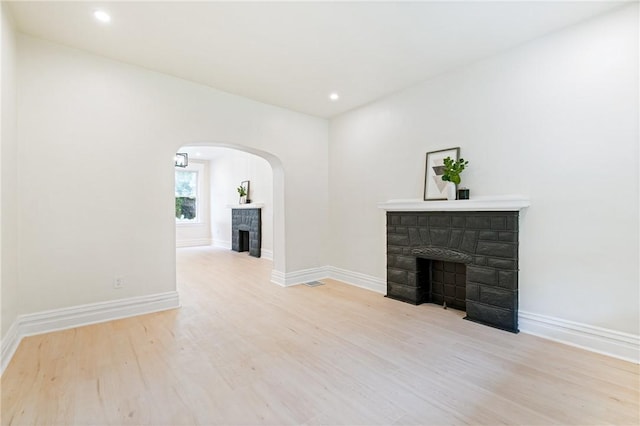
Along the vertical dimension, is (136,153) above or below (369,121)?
below

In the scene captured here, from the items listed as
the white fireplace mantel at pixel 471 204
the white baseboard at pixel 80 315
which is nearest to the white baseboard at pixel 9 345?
the white baseboard at pixel 80 315

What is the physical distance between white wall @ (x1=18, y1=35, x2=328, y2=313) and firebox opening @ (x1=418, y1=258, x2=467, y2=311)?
10.2ft

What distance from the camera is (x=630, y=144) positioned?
92.4 inches

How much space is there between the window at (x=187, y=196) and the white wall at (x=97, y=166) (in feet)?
21.5

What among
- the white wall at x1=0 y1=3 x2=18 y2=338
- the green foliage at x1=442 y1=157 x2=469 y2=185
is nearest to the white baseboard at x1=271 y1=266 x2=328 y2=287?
the green foliage at x1=442 y1=157 x2=469 y2=185

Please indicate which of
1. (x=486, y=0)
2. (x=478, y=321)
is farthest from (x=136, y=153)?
(x=478, y=321)

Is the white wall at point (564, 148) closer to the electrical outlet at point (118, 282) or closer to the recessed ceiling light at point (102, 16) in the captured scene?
the recessed ceiling light at point (102, 16)

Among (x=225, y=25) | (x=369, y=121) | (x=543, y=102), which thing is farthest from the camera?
(x=369, y=121)

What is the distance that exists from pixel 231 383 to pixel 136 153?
2.67 meters

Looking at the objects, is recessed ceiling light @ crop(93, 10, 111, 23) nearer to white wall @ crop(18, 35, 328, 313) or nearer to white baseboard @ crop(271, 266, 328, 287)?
white wall @ crop(18, 35, 328, 313)

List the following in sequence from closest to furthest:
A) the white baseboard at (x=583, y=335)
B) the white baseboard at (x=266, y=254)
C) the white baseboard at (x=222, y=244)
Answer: the white baseboard at (x=583, y=335), the white baseboard at (x=266, y=254), the white baseboard at (x=222, y=244)

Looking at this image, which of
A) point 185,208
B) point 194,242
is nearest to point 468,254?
point 194,242

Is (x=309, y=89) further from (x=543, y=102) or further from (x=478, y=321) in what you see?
(x=478, y=321)

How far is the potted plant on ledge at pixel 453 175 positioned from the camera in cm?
328
